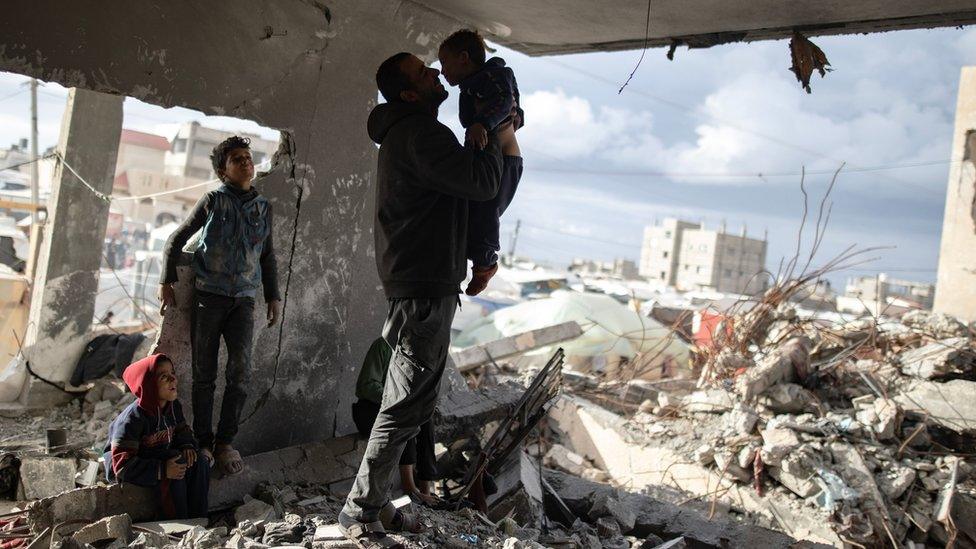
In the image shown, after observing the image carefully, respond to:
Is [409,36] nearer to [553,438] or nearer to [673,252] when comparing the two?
[553,438]

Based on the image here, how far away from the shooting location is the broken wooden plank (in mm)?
8297

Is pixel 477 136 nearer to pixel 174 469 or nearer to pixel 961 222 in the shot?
pixel 174 469

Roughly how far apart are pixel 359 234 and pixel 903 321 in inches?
299

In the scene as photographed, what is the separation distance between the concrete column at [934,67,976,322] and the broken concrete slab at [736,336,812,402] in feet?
23.7

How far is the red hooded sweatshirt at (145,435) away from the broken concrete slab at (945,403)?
5971mm

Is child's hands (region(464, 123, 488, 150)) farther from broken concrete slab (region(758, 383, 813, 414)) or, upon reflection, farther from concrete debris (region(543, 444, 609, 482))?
broken concrete slab (region(758, 383, 813, 414))

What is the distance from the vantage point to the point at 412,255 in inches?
112

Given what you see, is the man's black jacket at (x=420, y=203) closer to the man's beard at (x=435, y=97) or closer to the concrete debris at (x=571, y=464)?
the man's beard at (x=435, y=97)

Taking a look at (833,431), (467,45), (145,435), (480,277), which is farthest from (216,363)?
(833,431)

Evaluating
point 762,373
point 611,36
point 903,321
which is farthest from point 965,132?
point 611,36

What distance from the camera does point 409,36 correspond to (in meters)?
4.39

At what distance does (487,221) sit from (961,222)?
12.7m

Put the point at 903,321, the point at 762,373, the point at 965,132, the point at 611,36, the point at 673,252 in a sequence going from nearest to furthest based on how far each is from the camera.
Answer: the point at 611,36 < the point at 762,373 < the point at 903,321 < the point at 965,132 < the point at 673,252

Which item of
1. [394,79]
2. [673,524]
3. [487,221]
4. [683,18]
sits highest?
[683,18]
